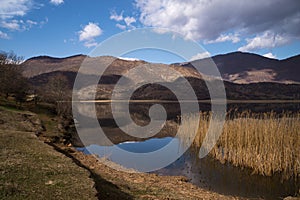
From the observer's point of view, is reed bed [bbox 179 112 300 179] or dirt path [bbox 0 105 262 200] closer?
dirt path [bbox 0 105 262 200]

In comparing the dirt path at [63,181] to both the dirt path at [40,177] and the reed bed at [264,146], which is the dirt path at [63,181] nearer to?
the dirt path at [40,177]

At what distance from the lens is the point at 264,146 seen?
1188cm

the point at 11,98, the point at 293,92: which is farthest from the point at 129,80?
the point at 11,98

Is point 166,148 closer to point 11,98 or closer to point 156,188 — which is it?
point 156,188

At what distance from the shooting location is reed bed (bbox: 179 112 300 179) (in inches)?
445

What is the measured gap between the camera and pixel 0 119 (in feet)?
55.8

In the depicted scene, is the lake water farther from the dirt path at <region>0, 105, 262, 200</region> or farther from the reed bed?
the dirt path at <region>0, 105, 262, 200</region>

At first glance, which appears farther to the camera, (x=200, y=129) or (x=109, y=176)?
(x=200, y=129)

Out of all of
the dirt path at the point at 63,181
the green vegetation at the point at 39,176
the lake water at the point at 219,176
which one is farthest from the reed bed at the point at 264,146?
the green vegetation at the point at 39,176

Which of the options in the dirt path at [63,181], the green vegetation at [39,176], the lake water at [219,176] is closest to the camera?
the green vegetation at [39,176]

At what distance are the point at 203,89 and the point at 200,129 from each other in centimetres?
11545

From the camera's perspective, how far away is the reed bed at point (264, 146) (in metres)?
11.3

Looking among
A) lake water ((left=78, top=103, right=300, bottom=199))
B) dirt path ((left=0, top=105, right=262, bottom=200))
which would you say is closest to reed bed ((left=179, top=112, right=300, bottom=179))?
lake water ((left=78, top=103, right=300, bottom=199))

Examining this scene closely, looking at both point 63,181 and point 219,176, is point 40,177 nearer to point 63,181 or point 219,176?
point 63,181
